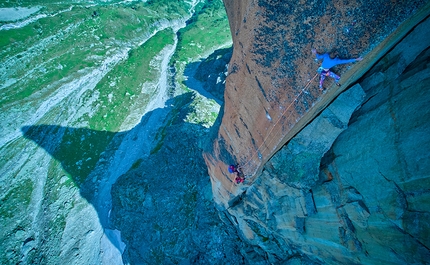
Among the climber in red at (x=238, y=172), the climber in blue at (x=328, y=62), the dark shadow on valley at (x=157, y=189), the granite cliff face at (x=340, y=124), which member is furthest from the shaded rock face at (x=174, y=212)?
the climber in blue at (x=328, y=62)

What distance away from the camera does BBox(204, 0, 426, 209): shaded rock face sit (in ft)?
15.7

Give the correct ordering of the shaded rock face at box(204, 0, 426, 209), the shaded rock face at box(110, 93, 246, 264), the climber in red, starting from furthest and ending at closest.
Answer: the shaded rock face at box(110, 93, 246, 264) < the climber in red < the shaded rock face at box(204, 0, 426, 209)

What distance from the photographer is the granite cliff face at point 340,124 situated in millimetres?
5105

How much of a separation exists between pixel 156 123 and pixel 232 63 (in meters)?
30.1

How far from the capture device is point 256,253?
1509 cm

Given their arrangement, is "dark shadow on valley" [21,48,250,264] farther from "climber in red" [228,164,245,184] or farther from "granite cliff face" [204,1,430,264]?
"granite cliff face" [204,1,430,264]

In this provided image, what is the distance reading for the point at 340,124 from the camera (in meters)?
7.47

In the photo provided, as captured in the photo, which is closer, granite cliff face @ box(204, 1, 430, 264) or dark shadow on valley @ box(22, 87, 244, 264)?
granite cliff face @ box(204, 1, 430, 264)

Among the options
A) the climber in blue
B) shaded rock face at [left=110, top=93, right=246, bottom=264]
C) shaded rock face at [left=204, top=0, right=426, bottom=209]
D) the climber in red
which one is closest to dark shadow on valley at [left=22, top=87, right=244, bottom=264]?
shaded rock face at [left=110, top=93, right=246, bottom=264]

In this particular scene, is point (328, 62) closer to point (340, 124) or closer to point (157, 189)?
point (340, 124)

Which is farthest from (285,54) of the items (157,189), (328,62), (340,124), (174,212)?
(157,189)

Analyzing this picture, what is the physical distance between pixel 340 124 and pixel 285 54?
139 inches

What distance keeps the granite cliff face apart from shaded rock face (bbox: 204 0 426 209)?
26 millimetres

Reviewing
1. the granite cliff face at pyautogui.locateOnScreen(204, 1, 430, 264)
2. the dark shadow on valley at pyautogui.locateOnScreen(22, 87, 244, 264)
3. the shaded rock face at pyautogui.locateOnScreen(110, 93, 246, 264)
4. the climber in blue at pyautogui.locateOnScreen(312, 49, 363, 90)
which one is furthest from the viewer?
the dark shadow on valley at pyautogui.locateOnScreen(22, 87, 244, 264)
